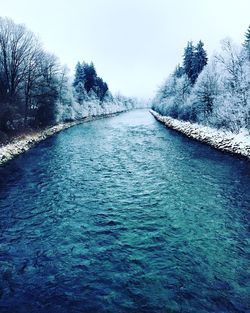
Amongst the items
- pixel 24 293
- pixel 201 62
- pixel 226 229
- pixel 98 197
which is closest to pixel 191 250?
pixel 226 229

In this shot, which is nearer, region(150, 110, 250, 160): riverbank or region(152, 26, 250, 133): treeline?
region(150, 110, 250, 160): riverbank

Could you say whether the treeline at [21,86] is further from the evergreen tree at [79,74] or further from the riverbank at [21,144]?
the evergreen tree at [79,74]

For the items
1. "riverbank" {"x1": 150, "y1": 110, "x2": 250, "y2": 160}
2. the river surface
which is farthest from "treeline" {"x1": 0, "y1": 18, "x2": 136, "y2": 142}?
"riverbank" {"x1": 150, "y1": 110, "x2": 250, "y2": 160}

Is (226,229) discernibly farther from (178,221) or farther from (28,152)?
(28,152)

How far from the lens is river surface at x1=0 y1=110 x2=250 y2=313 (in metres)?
8.84

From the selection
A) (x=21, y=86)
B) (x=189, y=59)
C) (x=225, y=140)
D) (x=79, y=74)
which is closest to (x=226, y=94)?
(x=225, y=140)

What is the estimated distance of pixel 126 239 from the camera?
480 inches

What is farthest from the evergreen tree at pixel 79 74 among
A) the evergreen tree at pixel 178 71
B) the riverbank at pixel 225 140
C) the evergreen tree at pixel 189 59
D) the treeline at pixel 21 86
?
the riverbank at pixel 225 140

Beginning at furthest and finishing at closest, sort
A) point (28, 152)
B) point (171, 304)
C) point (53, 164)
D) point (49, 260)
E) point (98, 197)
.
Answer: point (28, 152) < point (53, 164) < point (98, 197) < point (49, 260) < point (171, 304)

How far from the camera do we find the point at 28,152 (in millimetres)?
32000

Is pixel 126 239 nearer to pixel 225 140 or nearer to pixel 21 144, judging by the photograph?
pixel 225 140

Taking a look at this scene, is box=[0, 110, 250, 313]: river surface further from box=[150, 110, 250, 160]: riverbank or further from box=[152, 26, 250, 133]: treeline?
box=[152, 26, 250, 133]: treeline

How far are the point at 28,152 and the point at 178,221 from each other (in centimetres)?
2222

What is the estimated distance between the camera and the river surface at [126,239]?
8.84 m
